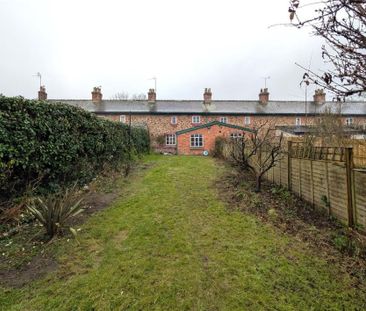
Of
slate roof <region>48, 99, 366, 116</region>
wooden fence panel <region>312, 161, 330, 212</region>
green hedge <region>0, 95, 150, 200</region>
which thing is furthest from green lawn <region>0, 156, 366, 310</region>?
slate roof <region>48, 99, 366, 116</region>

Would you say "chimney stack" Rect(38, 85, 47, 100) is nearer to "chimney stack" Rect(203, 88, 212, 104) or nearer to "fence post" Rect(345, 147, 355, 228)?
"chimney stack" Rect(203, 88, 212, 104)

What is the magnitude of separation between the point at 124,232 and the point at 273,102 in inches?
1326

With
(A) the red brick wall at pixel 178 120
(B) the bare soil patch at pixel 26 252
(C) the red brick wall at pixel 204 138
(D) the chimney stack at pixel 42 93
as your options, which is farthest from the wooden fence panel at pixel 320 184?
(D) the chimney stack at pixel 42 93

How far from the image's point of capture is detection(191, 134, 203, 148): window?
2492 centimetres

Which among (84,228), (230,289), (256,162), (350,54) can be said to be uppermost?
(350,54)

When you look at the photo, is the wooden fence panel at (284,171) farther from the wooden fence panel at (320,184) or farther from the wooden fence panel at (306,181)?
the wooden fence panel at (320,184)

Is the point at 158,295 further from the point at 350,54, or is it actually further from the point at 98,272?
the point at 350,54

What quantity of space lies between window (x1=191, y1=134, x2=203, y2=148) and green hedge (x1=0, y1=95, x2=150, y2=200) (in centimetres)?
1632

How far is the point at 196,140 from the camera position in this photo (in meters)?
25.0

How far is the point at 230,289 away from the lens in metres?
2.96

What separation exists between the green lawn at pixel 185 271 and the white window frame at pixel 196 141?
64.7 ft

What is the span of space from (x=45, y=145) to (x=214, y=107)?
28.1 meters

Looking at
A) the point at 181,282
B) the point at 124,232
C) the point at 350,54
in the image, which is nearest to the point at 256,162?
the point at 124,232

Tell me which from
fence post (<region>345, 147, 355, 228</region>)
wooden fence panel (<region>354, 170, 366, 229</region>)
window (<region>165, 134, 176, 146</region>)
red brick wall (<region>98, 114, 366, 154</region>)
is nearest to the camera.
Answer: wooden fence panel (<region>354, 170, 366, 229</region>)
